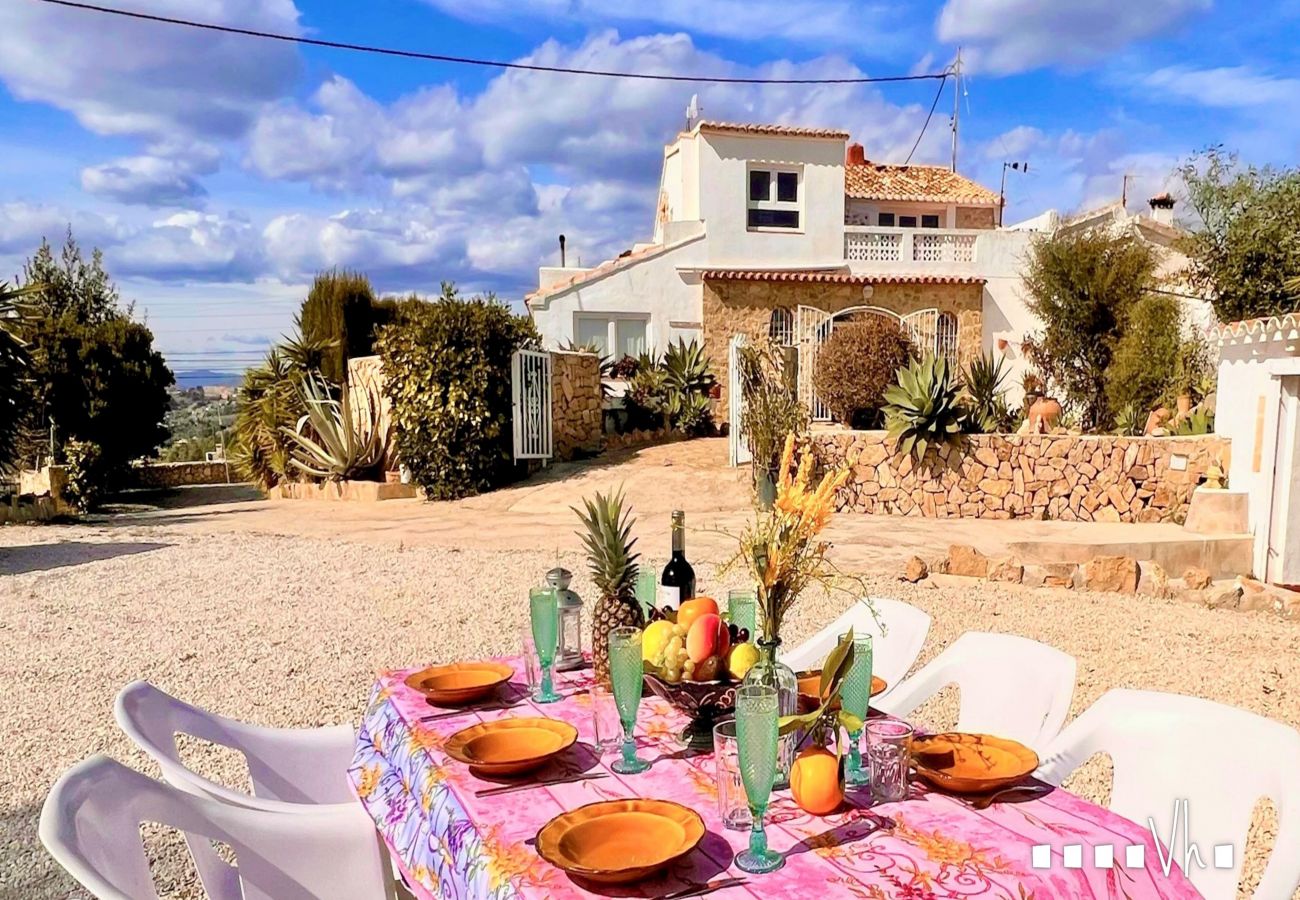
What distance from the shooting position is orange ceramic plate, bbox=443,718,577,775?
6.23ft

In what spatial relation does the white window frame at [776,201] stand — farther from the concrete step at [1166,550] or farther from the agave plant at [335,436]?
the concrete step at [1166,550]

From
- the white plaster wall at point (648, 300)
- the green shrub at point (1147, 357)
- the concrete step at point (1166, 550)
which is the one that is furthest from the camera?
the white plaster wall at point (648, 300)

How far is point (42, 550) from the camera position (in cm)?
848

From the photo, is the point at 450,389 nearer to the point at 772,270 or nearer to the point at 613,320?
the point at 613,320

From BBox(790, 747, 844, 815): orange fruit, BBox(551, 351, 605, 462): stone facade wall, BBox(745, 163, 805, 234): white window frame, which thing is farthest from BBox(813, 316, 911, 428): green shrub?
BBox(790, 747, 844, 815): orange fruit

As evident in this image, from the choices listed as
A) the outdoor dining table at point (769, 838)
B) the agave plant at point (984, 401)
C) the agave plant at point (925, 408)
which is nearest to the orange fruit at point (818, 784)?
the outdoor dining table at point (769, 838)

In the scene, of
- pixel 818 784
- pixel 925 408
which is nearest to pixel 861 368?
pixel 925 408

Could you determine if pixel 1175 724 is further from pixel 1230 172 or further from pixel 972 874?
pixel 1230 172

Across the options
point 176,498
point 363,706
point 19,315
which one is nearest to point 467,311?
point 19,315

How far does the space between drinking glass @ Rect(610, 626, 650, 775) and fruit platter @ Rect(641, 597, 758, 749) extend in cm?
8

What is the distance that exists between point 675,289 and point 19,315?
35.9 ft

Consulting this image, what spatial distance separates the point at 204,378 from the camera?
1425 cm

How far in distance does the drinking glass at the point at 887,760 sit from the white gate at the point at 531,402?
1054cm

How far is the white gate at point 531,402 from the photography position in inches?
474
